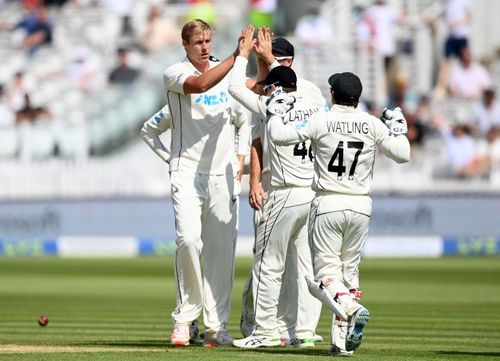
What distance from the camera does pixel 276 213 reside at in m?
8.05

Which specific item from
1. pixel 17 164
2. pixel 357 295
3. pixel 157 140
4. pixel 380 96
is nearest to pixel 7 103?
pixel 17 164

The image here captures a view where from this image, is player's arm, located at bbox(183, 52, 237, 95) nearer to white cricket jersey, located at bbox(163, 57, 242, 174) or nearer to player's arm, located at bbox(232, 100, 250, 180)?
white cricket jersey, located at bbox(163, 57, 242, 174)

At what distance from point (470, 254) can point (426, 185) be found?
157cm

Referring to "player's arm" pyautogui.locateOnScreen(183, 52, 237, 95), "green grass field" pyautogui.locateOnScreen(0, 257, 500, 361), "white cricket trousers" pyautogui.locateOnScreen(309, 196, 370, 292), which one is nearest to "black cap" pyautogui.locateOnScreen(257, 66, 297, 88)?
"player's arm" pyautogui.locateOnScreen(183, 52, 237, 95)

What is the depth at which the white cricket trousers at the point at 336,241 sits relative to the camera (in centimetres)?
743

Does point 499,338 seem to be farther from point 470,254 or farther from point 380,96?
point 380,96

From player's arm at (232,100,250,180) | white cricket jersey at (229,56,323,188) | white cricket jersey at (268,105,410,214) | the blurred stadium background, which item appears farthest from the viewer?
the blurred stadium background

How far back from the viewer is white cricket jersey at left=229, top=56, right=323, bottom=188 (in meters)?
7.91

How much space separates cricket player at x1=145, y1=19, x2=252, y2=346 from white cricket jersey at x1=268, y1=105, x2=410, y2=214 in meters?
0.97

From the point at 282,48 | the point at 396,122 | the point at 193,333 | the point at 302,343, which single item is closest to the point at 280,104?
the point at 396,122

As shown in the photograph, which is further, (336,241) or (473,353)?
(473,353)

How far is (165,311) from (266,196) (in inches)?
176

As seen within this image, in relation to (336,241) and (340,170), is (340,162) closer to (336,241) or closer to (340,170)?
(340,170)

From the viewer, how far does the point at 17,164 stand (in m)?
25.3
